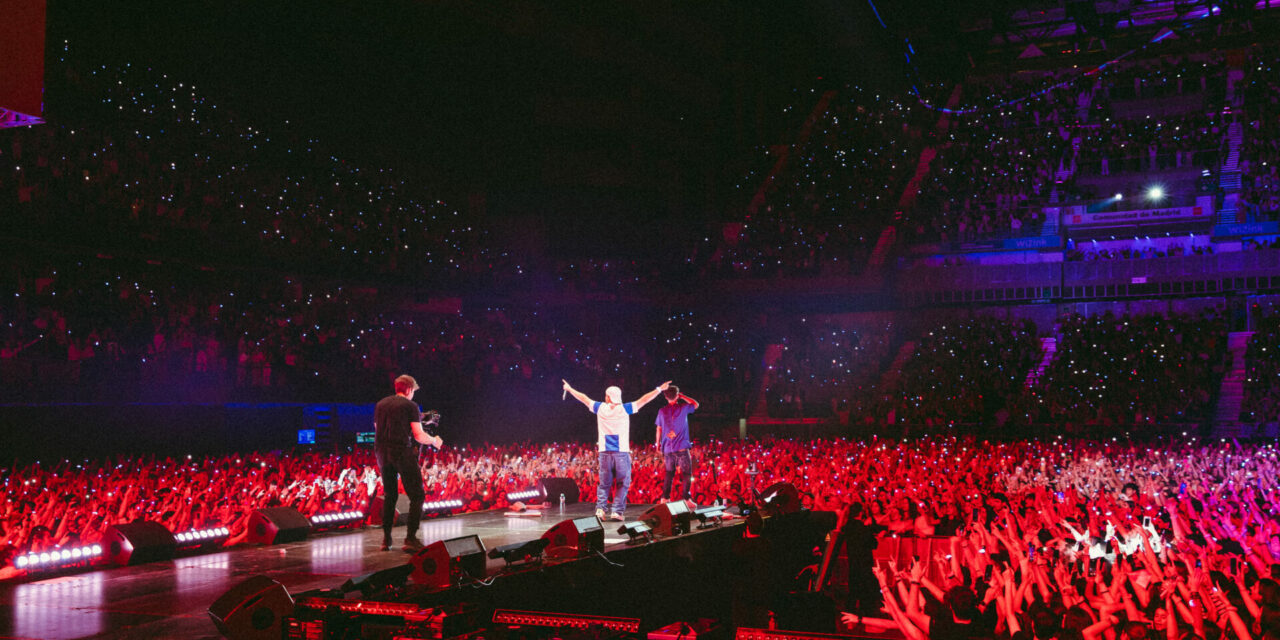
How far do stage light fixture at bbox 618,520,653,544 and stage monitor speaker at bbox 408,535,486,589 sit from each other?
7.25 feet

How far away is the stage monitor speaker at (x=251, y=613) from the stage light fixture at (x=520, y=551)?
222cm

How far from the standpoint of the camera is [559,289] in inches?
983

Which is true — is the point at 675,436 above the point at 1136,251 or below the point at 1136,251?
below

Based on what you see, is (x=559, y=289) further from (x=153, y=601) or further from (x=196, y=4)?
(x=153, y=601)

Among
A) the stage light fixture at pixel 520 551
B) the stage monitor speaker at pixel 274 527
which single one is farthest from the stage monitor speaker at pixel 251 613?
the stage monitor speaker at pixel 274 527

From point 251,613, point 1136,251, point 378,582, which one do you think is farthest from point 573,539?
point 1136,251

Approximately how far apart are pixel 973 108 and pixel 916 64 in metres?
10.3

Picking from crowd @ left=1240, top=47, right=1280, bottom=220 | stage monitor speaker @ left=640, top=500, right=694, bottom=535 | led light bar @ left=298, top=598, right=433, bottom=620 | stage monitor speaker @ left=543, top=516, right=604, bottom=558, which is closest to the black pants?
stage monitor speaker @ left=543, top=516, right=604, bottom=558

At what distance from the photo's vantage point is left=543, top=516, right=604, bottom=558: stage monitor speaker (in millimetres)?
7820

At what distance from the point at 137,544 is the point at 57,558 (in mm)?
617

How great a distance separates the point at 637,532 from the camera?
8.83 meters

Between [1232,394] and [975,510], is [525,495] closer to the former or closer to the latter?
[975,510]

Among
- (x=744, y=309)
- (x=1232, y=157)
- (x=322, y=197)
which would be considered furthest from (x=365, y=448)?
(x=1232, y=157)

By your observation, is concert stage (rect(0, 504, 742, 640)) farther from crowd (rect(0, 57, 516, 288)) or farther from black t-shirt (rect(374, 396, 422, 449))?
crowd (rect(0, 57, 516, 288))
